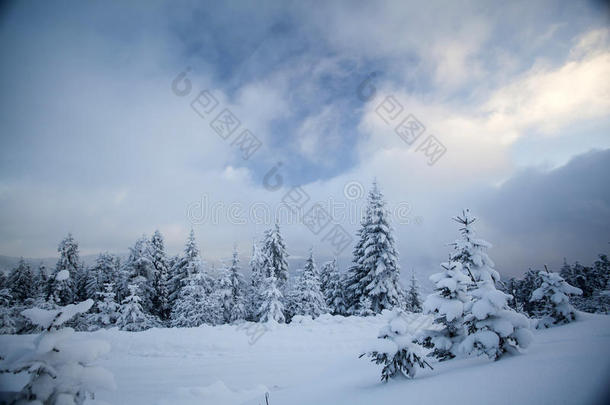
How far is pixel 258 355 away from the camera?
34.0 ft

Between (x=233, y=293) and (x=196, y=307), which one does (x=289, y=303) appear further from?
(x=196, y=307)

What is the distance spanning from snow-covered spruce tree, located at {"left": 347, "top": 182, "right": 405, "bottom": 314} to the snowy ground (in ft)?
28.6

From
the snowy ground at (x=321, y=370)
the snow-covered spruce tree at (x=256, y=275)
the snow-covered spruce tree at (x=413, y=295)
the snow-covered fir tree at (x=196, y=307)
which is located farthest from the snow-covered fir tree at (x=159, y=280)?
the snow-covered spruce tree at (x=413, y=295)

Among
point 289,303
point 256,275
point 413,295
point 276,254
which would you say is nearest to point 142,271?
point 256,275

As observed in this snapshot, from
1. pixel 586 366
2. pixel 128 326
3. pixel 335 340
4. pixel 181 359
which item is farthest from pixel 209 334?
pixel 128 326

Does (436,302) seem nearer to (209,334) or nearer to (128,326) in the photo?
(209,334)

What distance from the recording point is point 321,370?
8688 mm

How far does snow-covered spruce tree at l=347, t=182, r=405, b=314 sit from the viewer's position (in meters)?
24.5

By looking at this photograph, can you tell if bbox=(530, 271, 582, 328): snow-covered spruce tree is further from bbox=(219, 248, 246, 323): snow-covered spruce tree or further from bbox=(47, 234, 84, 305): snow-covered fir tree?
bbox=(47, 234, 84, 305): snow-covered fir tree

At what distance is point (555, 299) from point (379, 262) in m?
15.9

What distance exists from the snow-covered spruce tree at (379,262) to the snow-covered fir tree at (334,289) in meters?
6.29

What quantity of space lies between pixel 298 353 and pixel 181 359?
459 cm

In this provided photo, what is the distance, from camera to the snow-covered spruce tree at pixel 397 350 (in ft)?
16.1

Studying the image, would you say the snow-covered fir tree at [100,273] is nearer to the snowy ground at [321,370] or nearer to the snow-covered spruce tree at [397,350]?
the snowy ground at [321,370]
